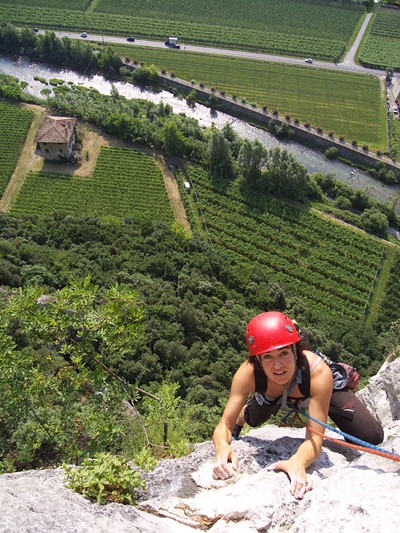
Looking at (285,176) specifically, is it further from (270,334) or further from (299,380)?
(270,334)

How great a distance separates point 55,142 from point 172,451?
42943 millimetres

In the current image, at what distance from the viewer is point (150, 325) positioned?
27109 millimetres

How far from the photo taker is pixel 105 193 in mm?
44219

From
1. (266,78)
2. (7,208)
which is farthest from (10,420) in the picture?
(266,78)

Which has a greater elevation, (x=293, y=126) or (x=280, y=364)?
(x=293, y=126)

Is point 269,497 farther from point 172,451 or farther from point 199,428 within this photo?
point 199,428

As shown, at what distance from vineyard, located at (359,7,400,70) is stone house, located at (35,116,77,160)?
49.5 metres

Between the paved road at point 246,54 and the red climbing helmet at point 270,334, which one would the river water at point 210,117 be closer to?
the paved road at point 246,54

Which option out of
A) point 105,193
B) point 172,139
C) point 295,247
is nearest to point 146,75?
point 172,139

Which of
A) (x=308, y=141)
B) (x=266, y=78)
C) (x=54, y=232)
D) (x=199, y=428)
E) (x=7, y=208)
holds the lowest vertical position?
(x=199, y=428)

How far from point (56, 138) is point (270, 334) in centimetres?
4479

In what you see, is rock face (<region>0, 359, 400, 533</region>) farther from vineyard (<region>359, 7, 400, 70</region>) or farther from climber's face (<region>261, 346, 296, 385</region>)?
vineyard (<region>359, 7, 400, 70</region>)

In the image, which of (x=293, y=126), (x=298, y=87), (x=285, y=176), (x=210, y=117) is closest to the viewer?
(x=285, y=176)

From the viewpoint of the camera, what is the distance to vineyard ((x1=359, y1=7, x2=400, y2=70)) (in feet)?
225
